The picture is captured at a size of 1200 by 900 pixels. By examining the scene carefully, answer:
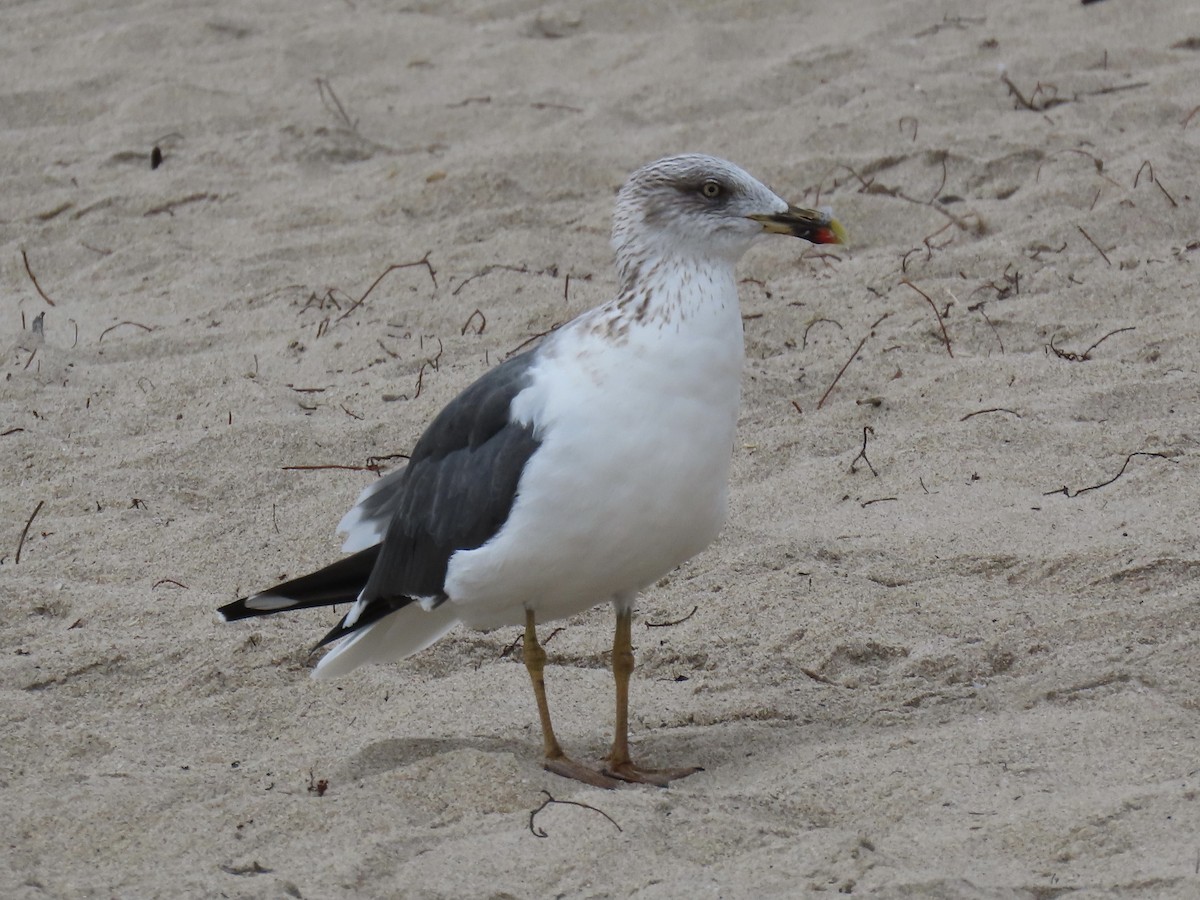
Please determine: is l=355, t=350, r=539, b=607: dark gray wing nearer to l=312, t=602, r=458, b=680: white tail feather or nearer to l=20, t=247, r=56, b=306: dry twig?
l=312, t=602, r=458, b=680: white tail feather

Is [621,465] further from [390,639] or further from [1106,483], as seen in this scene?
[1106,483]

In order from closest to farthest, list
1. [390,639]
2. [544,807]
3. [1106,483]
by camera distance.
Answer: [544,807] → [390,639] → [1106,483]

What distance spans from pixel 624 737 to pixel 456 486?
61cm

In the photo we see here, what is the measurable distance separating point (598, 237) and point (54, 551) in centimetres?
241

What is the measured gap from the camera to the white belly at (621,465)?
3.12 metres

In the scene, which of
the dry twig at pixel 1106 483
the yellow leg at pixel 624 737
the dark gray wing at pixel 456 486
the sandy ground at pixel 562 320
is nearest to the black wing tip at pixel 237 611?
the sandy ground at pixel 562 320

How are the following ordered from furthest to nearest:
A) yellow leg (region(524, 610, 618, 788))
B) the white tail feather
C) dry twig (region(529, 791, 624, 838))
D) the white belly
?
the white tail feather
yellow leg (region(524, 610, 618, 788))
the white belly
dry twig (region(529, 791, 624, 838))

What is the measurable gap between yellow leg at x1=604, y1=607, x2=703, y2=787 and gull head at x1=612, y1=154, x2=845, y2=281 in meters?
0.73

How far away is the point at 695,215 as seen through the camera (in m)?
3.38

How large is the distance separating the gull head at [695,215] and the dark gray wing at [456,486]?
324 millimetres

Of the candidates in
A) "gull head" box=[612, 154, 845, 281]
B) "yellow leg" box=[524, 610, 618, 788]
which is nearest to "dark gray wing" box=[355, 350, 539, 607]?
"yellow leg" box=[524, 610, 618, 788]

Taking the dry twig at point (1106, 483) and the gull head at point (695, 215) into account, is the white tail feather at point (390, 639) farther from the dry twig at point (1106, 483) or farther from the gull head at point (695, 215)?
the dry twig at point (1106, 483)

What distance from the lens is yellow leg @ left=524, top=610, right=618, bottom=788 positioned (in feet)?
10.8

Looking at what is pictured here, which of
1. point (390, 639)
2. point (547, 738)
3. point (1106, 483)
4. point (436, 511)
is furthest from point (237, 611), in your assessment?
point (1106, 483)
